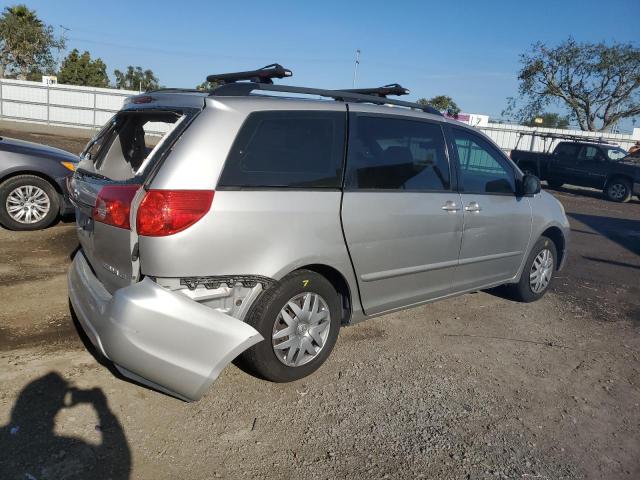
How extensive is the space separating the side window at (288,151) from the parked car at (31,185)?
432cm

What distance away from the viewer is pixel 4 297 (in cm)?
457

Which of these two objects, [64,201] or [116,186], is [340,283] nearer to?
[116,186]

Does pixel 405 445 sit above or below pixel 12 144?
below

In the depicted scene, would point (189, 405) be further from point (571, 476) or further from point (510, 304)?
point (510, 304)

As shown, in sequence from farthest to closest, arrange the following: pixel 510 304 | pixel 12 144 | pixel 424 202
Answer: pixel 12 144, pixel 510 304, pixel 424 202

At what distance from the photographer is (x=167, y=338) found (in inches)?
110

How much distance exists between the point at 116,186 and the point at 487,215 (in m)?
3.04

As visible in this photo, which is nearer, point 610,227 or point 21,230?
point 21,230

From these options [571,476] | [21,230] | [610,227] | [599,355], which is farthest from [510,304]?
[610,227]

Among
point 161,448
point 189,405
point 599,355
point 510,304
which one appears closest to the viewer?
point 161,448

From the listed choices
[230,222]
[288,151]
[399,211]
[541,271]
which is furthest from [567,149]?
[230,222]

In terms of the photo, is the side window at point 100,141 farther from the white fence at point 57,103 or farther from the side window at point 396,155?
the white fence at point 57,103

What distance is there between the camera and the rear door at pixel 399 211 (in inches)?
144

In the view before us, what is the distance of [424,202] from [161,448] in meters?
2.45
